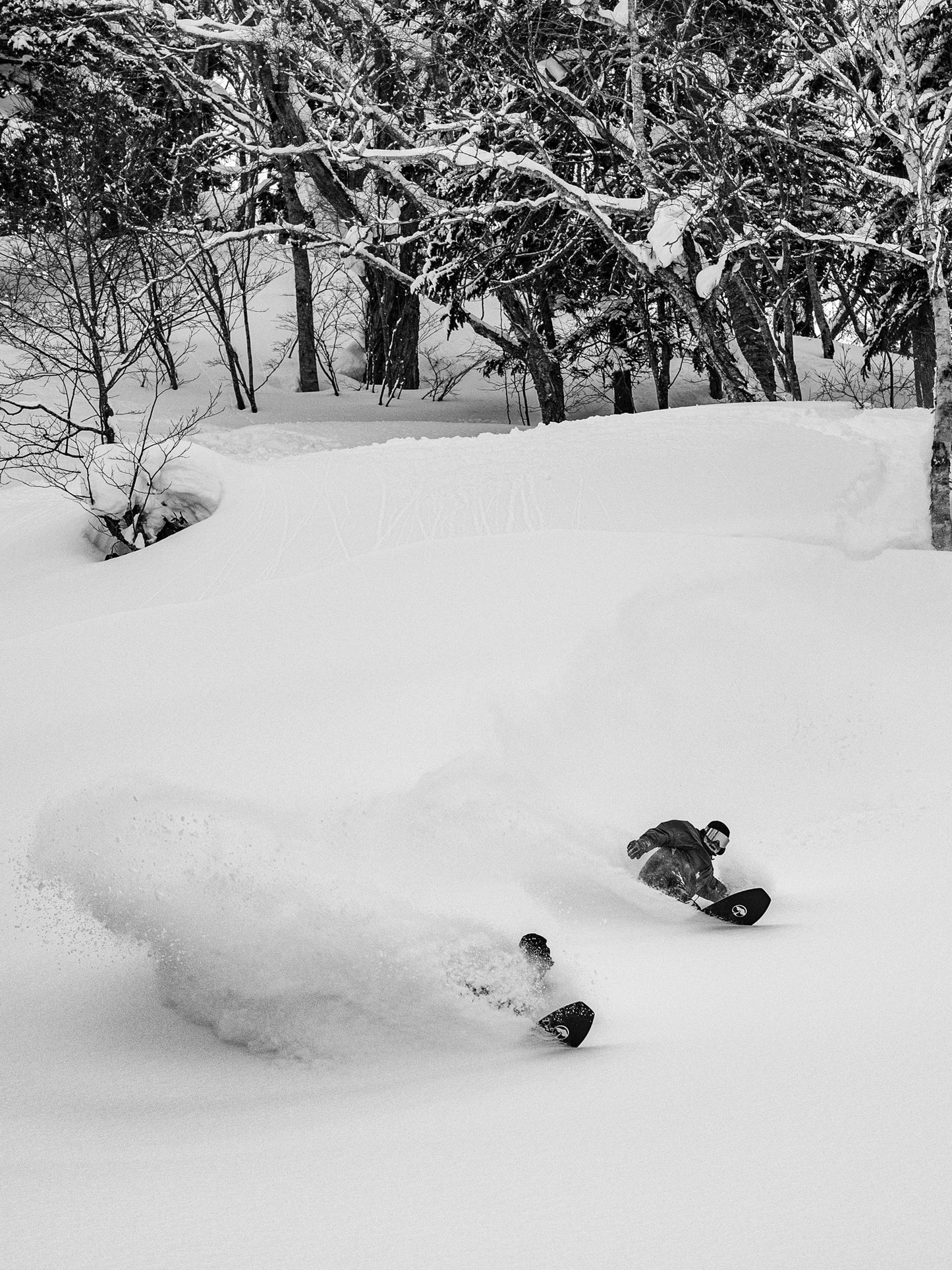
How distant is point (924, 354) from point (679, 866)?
13983mm

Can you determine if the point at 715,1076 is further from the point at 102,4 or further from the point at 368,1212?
the point at 102,4

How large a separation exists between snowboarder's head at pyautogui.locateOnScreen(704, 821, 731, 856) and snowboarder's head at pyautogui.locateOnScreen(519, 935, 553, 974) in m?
1.41

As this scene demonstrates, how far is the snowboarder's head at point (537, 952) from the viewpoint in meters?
3.99

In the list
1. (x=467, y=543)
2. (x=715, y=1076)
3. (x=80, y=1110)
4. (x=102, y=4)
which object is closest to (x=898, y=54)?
(x=467, y=543)

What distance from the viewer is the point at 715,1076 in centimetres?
298

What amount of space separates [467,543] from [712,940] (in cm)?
441

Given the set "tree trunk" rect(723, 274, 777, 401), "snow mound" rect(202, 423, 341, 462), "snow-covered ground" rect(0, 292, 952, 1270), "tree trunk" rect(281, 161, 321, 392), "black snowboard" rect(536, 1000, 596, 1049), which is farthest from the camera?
"tree trunk" rect(281, 161, 321, 392)

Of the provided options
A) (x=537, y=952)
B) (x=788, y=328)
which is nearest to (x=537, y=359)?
(x=788, y=328)

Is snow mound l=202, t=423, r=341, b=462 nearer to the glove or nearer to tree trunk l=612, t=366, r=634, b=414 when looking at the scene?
tree trunk l=612, t=366, r=634, b=414

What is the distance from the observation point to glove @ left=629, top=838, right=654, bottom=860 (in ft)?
16.6

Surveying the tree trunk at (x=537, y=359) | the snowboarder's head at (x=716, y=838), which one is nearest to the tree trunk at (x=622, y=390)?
the tree trunk at (x=537, y=359)

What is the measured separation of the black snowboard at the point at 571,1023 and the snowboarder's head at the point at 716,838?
179 cm

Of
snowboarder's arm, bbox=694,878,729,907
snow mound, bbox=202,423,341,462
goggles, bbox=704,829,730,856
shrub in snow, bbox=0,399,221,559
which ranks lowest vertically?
snowboarder's arm, bbox=694,878,729,907

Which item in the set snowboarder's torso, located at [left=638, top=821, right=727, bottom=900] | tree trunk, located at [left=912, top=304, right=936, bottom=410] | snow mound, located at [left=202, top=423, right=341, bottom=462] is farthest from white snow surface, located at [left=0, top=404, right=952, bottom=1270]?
tree trunk, located at [left=912, top=304, right=936, bottom=410]
